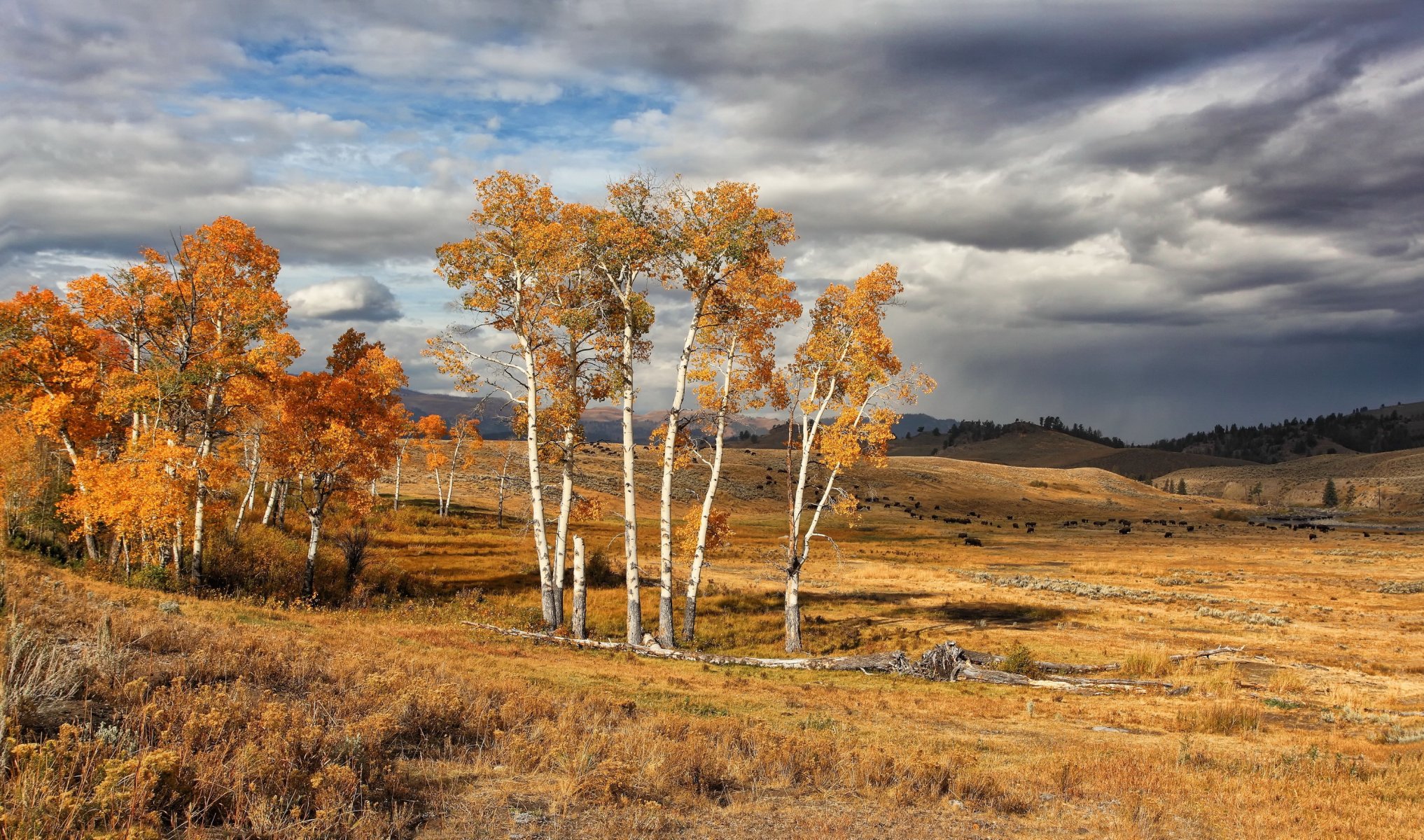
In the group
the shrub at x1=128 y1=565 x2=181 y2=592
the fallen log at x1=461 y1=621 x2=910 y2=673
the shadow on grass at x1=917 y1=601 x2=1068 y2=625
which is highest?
the shrub at x1=128 y1=565 x2=181 y2=592

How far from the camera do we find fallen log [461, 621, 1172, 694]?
24.0 m

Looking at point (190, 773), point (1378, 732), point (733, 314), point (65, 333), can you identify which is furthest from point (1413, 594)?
point (65, 333)

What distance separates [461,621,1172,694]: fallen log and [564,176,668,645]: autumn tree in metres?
1.95

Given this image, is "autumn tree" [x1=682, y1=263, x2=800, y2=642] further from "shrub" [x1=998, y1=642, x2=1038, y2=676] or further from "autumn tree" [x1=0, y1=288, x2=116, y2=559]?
"autumn tree" [x1=0, y1=288, x2=116, y2=559]

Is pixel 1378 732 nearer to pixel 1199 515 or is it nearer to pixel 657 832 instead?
pixel 657 832

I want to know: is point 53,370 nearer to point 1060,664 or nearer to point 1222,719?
point 1060,664

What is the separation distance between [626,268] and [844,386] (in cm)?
1001

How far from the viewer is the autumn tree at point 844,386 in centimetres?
2989

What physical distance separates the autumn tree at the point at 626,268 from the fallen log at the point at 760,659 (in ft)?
3.81

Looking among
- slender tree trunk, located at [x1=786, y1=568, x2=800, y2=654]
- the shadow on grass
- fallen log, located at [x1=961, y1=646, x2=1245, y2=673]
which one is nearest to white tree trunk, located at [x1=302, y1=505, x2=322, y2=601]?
slender tree trunk, located at [x1=786, y1=568, x2=800, y2=654]

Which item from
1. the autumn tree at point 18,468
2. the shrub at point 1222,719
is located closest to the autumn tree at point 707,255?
the shrub at point 1222,719

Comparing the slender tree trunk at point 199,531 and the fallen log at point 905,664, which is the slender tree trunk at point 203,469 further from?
the fallen log at point 905,664

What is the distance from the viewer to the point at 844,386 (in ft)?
103

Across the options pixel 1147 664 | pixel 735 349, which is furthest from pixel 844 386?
pixel 1147 664
